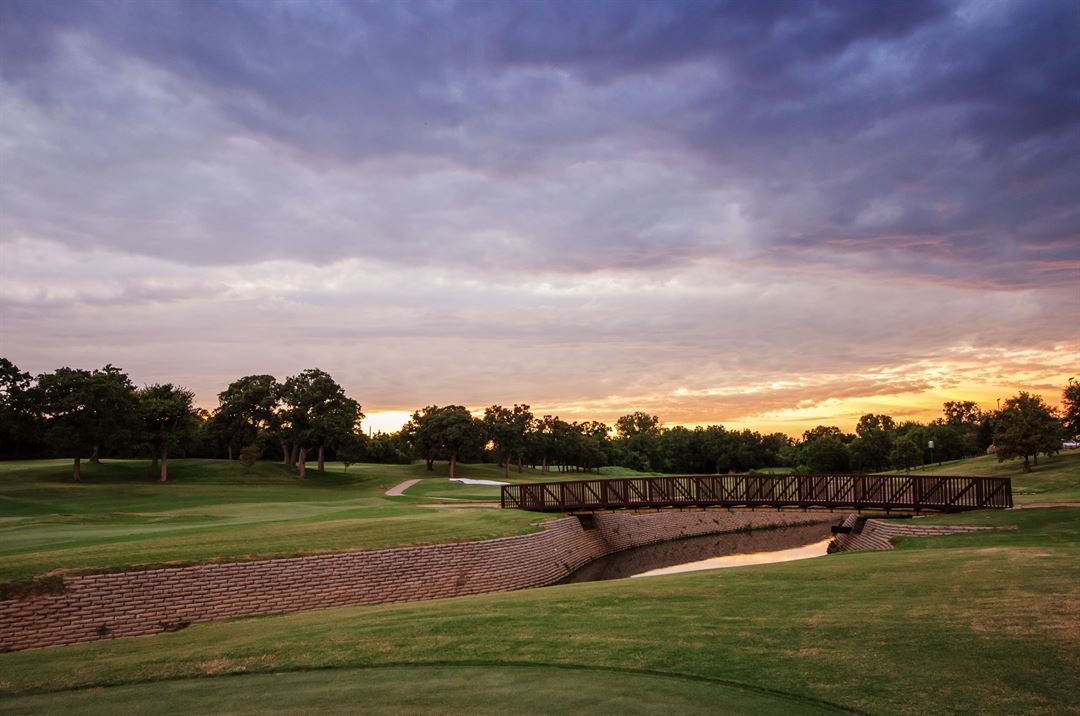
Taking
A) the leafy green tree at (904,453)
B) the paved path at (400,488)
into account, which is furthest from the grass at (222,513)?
the leafy green tree at (904,453)

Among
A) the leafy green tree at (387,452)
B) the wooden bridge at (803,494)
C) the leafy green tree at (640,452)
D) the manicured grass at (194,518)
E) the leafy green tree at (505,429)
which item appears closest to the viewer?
the manicured grass at (194,518)

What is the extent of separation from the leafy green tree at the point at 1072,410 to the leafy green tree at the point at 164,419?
236ft

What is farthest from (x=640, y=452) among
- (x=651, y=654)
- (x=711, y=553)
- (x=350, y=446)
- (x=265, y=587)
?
(x=651, y=654)

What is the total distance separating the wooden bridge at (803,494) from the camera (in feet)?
101

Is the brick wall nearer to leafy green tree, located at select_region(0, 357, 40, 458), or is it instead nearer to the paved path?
the paved path

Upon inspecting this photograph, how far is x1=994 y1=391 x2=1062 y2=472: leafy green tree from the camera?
53.1 meters

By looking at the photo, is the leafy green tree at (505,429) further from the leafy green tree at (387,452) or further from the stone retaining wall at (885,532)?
the stone retaining wall at (885,532)

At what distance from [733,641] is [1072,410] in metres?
63.2

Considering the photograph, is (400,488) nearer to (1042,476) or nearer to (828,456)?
(1042,476)

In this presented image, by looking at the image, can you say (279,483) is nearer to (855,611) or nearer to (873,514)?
(873,514)

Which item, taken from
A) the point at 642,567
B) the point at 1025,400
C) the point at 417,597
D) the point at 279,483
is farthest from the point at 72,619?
the point at 1025,400

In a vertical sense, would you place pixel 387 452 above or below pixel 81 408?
below

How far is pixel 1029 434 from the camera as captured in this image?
176 ft

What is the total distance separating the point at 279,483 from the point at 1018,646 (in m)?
56.8
